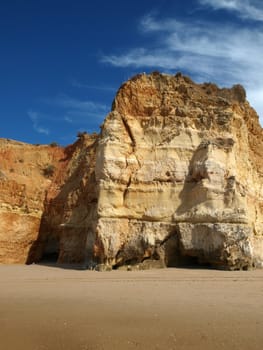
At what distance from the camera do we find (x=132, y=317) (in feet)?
16.6

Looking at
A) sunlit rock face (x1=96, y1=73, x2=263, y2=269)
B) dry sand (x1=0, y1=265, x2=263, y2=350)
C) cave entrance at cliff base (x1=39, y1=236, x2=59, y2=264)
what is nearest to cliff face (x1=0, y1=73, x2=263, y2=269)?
sunlit rock face (x1=96, y1=73, x2=263, y2=269)

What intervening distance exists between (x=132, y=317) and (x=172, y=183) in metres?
9.23

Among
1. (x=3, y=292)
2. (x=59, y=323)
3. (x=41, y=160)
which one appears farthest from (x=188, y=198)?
(x=41, y=160)

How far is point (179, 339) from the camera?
407 centimetres

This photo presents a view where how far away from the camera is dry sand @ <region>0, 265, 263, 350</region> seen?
404 cm

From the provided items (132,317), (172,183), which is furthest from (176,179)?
(132,317)

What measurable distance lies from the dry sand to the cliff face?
187 inches

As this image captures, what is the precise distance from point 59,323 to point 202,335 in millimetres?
1812

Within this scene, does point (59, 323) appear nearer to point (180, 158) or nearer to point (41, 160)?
point (180, 158)

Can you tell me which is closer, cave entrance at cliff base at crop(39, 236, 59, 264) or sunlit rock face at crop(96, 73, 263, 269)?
sunlit rock face at crop(96, 73, 263, 269)

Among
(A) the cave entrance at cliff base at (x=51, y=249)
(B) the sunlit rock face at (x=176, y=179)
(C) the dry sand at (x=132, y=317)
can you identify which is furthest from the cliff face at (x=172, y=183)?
(C) the dry sand at (x=132, y=317)

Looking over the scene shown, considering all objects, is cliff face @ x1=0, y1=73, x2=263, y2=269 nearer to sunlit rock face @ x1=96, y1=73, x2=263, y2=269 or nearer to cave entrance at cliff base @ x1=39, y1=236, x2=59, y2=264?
sunlit rock face @ x1=96, y1=73, x2=263, y2=269

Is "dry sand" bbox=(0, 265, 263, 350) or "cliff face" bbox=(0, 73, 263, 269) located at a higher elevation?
"cliff face" bbox=(0, 73, 263, 269)

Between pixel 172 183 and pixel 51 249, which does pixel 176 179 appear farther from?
pixel 51 249
